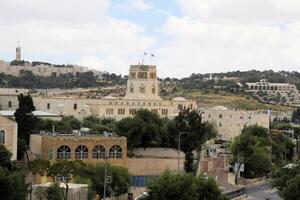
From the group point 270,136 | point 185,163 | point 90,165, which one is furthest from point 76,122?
point 90,165

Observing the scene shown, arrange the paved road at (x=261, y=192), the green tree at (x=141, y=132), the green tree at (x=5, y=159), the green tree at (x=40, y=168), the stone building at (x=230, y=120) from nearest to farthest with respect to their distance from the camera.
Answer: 1. the green tree at (x=40, y=168)
2. the green tree at (x=5, y=159)
3. the paved road at (x=261, y=192)
4. the green tree at (x=141, y=132)
5. the stone building at (x=230, y=120)

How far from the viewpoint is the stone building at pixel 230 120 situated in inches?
5236

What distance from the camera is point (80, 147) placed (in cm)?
6938

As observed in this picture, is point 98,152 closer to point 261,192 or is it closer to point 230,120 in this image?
point 261,192

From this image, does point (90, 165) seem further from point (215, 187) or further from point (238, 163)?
point (238, 163)

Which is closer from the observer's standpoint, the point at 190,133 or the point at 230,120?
the point at 190,133

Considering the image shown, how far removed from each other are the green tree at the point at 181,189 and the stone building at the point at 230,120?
79.6 metres

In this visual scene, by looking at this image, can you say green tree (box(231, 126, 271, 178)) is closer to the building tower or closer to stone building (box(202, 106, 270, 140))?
stone building (box(202, 106, 270, 140))

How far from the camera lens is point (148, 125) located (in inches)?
3167

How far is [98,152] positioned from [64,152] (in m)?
2.89

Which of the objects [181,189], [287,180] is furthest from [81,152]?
[181,189]

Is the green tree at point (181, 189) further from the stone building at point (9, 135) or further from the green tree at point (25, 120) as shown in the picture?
the green tree at point (25, 120)

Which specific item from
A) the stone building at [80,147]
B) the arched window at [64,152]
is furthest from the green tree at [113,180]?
the arched window at [64,152]

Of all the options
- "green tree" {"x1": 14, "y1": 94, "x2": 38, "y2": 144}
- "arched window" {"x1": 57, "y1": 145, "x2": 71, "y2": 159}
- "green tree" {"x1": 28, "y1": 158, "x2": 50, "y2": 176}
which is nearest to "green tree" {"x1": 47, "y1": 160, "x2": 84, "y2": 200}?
"green tree" {"x1": 28, "y1": 158, "x2": 50, "y2": 176}
